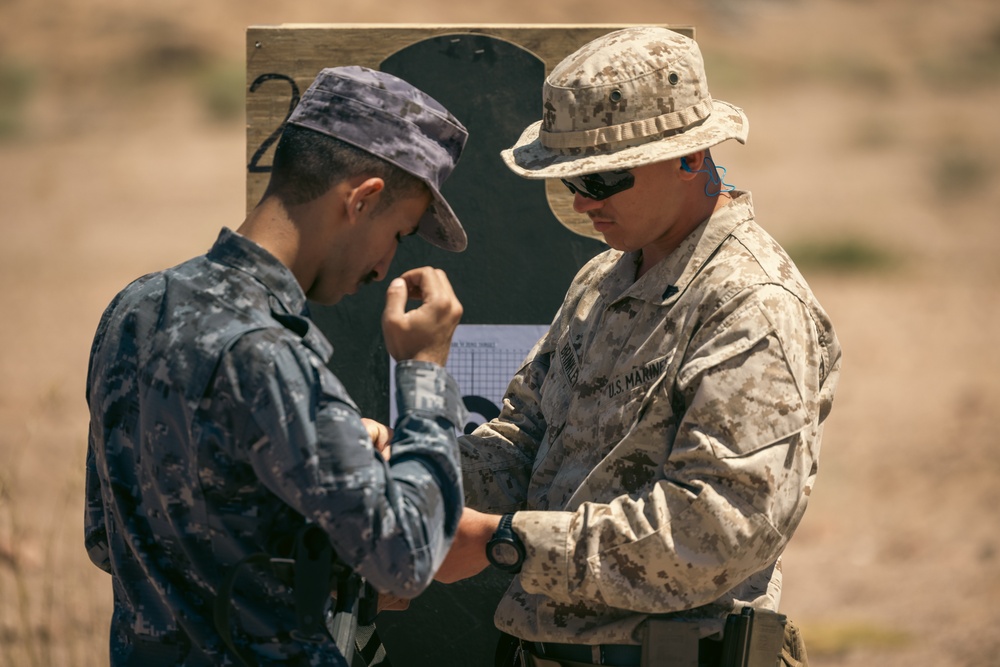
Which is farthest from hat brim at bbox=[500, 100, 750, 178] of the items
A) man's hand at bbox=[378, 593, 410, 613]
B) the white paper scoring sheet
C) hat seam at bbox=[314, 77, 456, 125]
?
the white paper scoring sheet

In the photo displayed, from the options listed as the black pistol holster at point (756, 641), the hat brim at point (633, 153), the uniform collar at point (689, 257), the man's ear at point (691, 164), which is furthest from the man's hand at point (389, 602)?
the man's ear at point (691, 164)

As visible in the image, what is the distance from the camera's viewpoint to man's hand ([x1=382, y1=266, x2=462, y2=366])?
2.09 metres

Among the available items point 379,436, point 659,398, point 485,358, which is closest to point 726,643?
point 659,398

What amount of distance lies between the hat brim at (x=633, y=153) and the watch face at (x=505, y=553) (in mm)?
743

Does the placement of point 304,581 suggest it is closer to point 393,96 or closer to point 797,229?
point 393,96

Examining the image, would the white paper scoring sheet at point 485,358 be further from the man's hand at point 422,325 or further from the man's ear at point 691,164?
the man's hand at point 422,325

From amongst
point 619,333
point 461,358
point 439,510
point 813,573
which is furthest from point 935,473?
point 439,510

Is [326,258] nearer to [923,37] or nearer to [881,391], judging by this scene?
[881,391]

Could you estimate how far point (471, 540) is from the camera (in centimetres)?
244

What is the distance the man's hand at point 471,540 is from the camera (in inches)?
95.8

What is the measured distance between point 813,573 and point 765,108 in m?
16.9

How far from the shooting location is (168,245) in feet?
50.5

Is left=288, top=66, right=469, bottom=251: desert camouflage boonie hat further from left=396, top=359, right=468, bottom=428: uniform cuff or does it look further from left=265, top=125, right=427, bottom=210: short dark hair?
left=396, top=359, right=468, bottom=428: uniform cuff

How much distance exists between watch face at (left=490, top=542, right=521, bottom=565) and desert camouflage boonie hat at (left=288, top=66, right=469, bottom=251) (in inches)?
26.6
